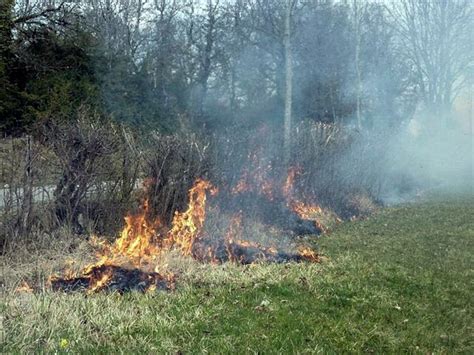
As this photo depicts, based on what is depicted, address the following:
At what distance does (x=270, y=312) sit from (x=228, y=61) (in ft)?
75.3

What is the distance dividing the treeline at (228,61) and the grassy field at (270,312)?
10884 millimetres

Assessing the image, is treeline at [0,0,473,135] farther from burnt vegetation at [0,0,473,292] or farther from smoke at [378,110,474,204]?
smoke at [378,110,474,204]

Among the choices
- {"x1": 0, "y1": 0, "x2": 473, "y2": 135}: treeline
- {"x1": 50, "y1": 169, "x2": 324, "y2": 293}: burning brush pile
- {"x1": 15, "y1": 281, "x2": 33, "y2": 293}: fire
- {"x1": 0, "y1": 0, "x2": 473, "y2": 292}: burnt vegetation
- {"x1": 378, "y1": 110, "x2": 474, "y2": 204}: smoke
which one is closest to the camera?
{"x1": 15, "y1": 281, "x2": 33, "y2": 293}: fire

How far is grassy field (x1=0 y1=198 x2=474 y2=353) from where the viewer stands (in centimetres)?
370

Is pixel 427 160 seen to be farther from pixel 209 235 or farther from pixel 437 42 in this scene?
pixel 209 235

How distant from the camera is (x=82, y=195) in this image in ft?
23.4

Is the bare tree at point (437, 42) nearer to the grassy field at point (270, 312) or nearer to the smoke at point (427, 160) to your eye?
the smoke at point (427, 160)

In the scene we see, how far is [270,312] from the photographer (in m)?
4.45

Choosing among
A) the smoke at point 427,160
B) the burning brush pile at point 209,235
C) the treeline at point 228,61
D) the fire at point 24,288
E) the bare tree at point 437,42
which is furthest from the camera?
the bare tree at point 437,42

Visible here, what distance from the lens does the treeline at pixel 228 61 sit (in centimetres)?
1631

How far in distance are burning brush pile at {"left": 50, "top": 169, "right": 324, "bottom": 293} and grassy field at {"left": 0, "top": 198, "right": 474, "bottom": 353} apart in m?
0.41

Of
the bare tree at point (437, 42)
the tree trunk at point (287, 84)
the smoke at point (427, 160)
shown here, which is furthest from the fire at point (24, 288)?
the bare tree at point (437, 42)

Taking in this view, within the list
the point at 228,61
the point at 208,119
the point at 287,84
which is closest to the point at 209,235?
the point at 287,84

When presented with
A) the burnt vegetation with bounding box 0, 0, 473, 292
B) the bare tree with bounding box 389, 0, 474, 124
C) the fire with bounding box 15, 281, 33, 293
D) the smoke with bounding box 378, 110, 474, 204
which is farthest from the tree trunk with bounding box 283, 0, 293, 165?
the bare tree with bounding box 389, 0, 474, 124
